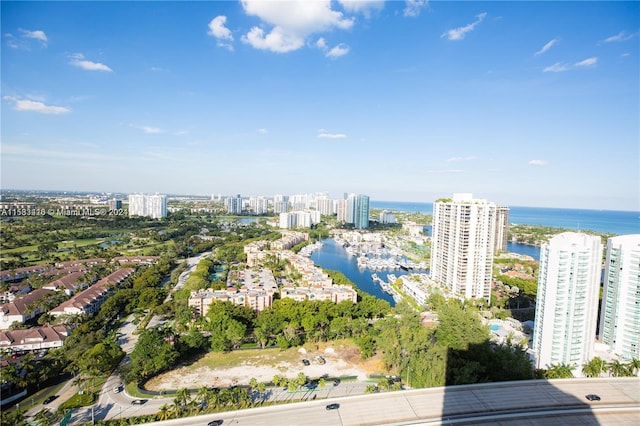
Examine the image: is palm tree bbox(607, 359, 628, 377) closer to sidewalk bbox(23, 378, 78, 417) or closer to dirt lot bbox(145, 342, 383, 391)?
dirt lot bbox(145, 342, 383, 391)

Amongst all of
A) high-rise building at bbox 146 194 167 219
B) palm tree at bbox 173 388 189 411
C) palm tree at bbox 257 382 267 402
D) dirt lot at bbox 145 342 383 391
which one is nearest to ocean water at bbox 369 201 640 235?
dirt lot at bbox 145 342 383 391

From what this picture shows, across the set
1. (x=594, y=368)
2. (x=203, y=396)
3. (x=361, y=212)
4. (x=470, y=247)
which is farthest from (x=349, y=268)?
(x=361, y=212)

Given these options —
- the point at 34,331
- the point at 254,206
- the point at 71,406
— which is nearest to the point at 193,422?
the point at 71,406

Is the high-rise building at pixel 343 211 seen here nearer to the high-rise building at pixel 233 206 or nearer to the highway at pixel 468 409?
the high-rise building at pixel 233 206

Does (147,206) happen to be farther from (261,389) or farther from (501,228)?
(261,389)

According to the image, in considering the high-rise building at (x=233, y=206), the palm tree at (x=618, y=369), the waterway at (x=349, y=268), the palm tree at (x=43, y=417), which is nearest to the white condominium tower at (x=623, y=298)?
the palm tree at (x=618, y=369)

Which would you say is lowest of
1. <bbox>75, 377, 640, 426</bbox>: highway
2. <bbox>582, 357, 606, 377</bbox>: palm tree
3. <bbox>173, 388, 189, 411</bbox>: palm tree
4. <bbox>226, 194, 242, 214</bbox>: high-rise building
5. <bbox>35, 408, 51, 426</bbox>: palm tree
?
<bbox>35, 408, 51, 426</bbox>: palm tree
